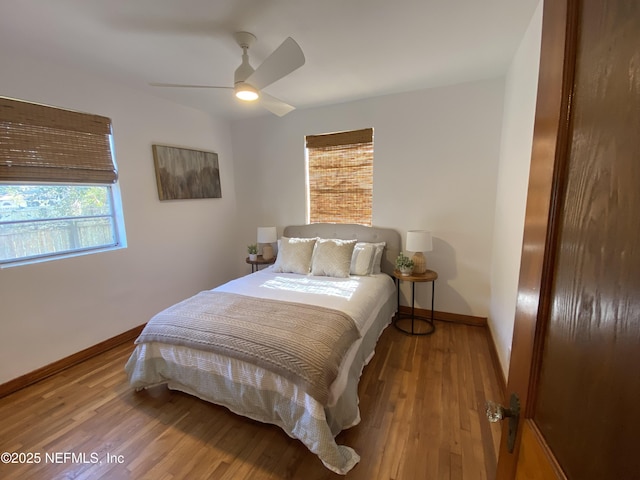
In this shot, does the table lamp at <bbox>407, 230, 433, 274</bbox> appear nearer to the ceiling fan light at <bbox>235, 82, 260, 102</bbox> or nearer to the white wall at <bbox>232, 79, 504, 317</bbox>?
the white wall at <bbox>232, 79, 504, 317</bbox>

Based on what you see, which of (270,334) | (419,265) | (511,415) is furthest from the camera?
(419,265)

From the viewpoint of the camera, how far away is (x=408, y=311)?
3385 mm

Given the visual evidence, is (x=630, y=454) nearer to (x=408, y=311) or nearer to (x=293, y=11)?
(x=293, y=11)

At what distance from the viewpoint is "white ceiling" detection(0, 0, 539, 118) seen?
1639mm

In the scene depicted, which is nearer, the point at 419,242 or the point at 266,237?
the point at 419,242

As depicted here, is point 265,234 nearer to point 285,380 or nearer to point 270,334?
point 270,334

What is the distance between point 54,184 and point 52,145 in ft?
1.06

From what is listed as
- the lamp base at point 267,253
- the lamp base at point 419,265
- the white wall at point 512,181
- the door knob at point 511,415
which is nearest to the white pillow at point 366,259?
the lamp base at point 419,265

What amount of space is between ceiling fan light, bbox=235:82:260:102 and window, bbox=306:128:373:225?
157 cm

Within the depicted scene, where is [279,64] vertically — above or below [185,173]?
above

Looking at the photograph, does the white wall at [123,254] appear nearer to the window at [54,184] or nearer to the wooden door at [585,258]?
the window at [54,184]

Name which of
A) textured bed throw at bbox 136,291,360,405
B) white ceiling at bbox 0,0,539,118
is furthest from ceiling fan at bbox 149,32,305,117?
textured bed throw at bbox 136,291,360,405

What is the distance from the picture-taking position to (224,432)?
176 cm

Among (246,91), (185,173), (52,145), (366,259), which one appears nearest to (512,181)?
(366,259)
